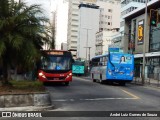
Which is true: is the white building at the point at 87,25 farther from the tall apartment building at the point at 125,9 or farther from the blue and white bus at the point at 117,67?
the blue and white bus at the point at 117,67

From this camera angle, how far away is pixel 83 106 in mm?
15258

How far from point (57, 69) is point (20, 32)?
48.0 feet

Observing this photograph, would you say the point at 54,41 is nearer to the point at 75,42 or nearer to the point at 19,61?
the point at 19,61

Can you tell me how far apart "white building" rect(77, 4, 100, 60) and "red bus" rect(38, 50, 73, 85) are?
118 meters

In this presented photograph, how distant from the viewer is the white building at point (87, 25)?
148125mm

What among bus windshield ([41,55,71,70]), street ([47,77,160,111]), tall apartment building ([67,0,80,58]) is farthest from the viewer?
tall apartment building ([67,0,80,58])

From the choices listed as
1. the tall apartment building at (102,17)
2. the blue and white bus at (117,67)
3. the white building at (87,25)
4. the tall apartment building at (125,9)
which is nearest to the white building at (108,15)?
the tall apartment building at (102,17)

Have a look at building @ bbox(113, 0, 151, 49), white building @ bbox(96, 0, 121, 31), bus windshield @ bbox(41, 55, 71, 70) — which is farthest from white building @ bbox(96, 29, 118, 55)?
bus windshield @ bbox(41, 55, 71, 70)

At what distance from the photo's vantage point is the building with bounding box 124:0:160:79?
213 feet

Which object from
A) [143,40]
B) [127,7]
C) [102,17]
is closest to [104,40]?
[102,17]

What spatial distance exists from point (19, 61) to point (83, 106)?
10.8 ft

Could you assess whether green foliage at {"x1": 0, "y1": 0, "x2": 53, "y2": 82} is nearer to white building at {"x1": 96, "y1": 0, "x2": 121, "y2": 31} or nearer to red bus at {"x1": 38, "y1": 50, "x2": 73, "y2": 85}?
red bus at {"x1": 38, "y1": 50, "x2": 73, "y2": 85}

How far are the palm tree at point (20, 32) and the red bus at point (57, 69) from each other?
13.6 m

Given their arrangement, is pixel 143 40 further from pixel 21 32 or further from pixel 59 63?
pixel 21 32
